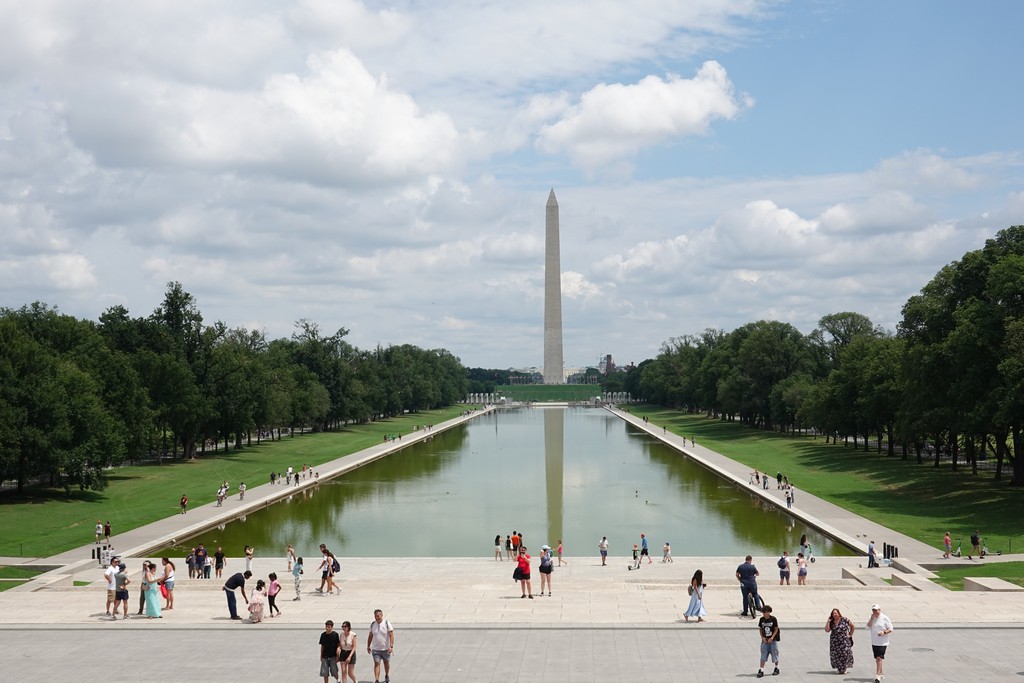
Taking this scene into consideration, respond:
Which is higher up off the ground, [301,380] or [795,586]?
[301,380]

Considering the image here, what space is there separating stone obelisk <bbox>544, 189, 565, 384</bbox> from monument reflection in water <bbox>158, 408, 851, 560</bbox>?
7854 cm

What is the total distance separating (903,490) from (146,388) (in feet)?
124

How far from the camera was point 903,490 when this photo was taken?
4416cm

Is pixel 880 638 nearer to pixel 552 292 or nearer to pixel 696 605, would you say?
pixel 696 605

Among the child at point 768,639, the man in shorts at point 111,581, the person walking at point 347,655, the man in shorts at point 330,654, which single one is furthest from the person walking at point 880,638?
the man in shorts at point 111,581

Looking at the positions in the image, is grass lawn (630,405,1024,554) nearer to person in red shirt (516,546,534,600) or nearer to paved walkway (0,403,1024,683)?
paved walkway (0,403,1024,683)

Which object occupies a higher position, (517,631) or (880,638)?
(880,638)

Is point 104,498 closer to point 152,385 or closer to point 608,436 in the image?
point 152,385

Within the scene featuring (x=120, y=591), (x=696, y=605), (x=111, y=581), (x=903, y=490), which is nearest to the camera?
(x=696, y=605)

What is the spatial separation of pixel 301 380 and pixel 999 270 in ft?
196

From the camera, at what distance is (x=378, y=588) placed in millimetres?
23594

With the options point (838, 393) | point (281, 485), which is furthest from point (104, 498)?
point (838, 393)

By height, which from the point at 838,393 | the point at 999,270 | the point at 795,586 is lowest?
the point at 795,586

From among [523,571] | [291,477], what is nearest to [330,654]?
[523,571]
